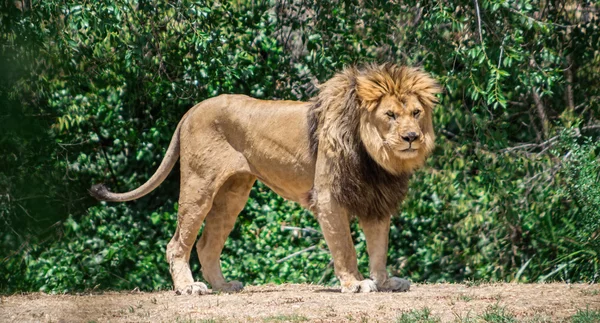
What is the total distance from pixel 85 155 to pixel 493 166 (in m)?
Answer: 3.82

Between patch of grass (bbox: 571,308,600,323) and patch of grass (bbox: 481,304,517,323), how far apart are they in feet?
Answer: 0.95

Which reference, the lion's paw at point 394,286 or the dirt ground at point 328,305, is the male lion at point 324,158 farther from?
the dirt ground at point 328,305

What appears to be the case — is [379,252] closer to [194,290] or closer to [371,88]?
[371,88]

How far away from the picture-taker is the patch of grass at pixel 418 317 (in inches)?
171

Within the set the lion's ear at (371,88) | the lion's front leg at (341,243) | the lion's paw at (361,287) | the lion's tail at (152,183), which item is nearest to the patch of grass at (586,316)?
the lion's paw at (361,287)

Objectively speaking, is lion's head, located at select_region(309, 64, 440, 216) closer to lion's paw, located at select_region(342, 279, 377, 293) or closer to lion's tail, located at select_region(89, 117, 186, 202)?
Answer: lion's paw, located at select_region(342, 279, 377, 293)

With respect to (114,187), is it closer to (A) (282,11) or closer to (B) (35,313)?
(A) (282,11)

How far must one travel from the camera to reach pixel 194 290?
20.1 ft

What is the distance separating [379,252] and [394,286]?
0.25m

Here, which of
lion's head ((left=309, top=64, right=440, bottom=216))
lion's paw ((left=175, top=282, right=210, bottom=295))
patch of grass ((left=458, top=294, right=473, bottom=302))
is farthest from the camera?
lion's paw ((left=175, top=282, right=210, bottom=295))

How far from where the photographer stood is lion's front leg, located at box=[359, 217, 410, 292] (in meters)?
5.77

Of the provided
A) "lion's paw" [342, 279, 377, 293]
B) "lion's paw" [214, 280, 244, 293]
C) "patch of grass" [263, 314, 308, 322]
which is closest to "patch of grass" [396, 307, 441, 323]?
"patch of grass" [263, 314, 308, 322]

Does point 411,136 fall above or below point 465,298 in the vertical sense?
above

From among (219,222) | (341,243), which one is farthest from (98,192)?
(341,243)
